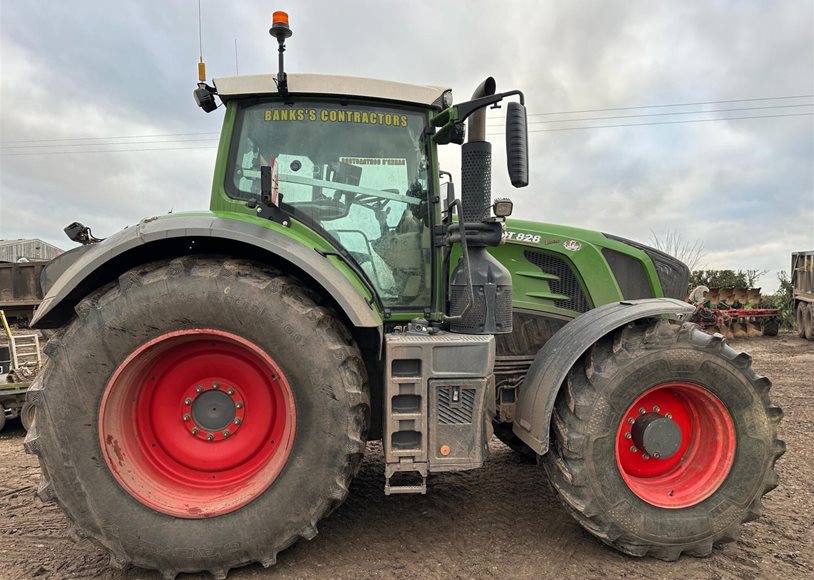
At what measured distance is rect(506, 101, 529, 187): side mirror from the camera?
8.89ft

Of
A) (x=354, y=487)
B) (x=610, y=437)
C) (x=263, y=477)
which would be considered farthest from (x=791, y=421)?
(x=263, y=477)

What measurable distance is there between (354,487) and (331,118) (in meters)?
2.57

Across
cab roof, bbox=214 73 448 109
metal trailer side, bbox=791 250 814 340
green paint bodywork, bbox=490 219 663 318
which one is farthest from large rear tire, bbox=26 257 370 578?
metal trailer side, bbox=791 250 814 340

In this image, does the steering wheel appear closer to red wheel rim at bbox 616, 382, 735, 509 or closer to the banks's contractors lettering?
the banks's contractors lettering

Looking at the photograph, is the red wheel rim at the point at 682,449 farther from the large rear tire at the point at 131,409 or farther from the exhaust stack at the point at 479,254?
the large rear tire at the point at 131,409

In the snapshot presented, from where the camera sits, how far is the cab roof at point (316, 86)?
3.04 m

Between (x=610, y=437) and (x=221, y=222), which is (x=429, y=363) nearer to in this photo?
(x=610, y=437)

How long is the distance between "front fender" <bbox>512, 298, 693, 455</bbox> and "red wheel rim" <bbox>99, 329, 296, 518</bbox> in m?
1.38

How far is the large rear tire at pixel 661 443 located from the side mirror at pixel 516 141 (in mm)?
1115

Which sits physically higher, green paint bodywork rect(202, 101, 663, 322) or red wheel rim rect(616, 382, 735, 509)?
green paint bodywork rect(202, 101, 663, 322)

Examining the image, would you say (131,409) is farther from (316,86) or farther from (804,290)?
(804,290)

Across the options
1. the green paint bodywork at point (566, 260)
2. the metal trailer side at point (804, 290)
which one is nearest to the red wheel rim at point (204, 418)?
the green paint bodywork at point (566, 260)

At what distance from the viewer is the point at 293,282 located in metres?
2.78

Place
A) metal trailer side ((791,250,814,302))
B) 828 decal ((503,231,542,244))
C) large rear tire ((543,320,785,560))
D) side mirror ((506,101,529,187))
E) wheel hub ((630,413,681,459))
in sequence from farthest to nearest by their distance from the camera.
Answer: metal trailer side ((791,250,814,302)) → 828 decal ((503,231,542,244)) → wheel hub ((630,413,681,459)) → large rear tire ((543,320,785,560)) → side mirror ((506,101,529,187))
